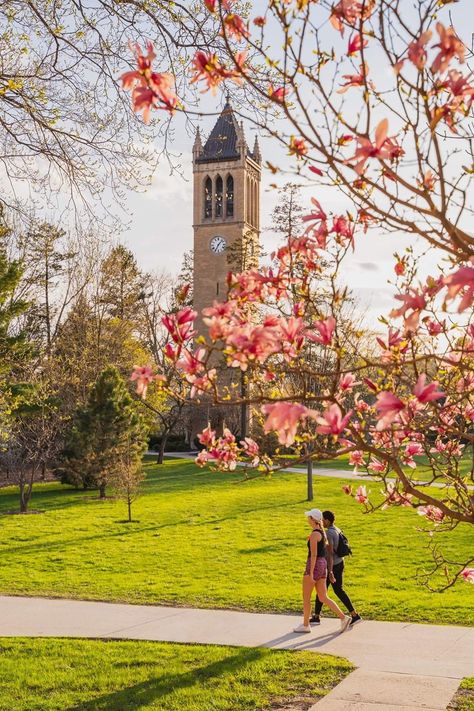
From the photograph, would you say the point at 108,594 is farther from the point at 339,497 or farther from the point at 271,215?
the point at 271,215

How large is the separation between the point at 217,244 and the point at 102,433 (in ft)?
110

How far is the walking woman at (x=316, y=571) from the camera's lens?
10.3 meters

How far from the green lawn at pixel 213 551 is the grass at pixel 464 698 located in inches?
122

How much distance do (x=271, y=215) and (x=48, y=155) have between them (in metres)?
34.7

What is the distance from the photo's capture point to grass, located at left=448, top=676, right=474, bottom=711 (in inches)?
288

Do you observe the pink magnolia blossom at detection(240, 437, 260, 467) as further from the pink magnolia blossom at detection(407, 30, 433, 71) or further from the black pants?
the black pants

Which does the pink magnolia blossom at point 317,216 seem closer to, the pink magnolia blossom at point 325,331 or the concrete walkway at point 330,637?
the pink magnolia blossom at point 325,331

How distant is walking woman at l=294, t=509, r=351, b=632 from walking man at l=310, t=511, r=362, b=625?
238 mm

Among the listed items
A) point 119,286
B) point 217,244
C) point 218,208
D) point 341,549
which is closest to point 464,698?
point 341,549

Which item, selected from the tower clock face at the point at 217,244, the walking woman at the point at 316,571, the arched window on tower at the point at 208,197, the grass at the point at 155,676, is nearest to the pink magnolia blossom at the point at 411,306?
the grass at the point at 155,676

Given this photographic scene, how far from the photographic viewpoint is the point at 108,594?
13336mm

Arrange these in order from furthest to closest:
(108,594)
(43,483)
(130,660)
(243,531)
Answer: (43,483)
(243,531)
(108,594)
(130,660)

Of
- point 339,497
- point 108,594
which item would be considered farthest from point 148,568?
point 339,497

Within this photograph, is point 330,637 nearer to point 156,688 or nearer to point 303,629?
point 303,629
